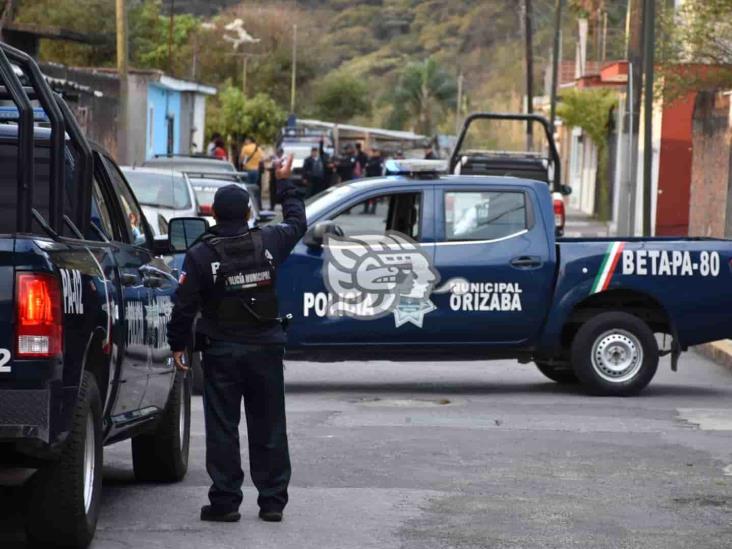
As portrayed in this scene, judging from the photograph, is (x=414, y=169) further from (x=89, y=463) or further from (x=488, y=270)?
(x=89, y=463)

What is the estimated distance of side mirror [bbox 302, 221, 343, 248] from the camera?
1330 cm

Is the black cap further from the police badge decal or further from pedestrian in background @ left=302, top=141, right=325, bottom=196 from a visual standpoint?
pedestrian in background @ left=302, top=141, right=325, bottom=196

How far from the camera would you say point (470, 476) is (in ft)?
30.9

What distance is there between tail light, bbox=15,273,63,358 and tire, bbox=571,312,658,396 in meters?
7.87

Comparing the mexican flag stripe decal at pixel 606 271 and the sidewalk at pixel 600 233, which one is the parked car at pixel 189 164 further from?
the mexican flag stripe decal at pixel 606 271

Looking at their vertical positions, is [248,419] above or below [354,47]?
below

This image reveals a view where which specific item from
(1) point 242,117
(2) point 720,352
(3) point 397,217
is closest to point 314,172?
(2) point 720,352

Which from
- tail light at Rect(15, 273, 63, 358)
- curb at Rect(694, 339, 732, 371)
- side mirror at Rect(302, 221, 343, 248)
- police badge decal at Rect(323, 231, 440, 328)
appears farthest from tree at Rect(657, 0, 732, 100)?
tail light at Rect(15, 273, 63, 358)

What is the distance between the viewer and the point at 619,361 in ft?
44.9

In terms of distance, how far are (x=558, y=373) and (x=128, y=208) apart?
19.9 feet

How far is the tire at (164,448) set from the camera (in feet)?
29.2

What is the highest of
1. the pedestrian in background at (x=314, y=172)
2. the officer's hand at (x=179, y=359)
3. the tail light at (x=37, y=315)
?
the pedestrian in background at (x=314, y=172)

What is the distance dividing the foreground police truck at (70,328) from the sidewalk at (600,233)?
27.8 ft

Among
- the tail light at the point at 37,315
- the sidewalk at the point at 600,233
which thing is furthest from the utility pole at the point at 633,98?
the tail light at the point at 37,315
